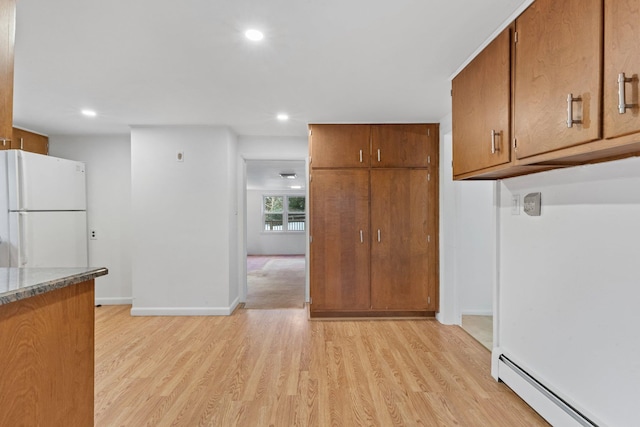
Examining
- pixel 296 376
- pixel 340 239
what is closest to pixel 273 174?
pixel 340 239

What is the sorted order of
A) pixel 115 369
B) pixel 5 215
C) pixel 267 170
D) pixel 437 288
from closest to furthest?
pixel 115 369, pixel 5 215, pixel 437 288, pixel 267 170

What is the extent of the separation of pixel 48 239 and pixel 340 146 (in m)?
Result: 3.47

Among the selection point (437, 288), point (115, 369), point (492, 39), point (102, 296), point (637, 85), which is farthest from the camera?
point (102, 296)

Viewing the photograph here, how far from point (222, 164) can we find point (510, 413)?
355 cm

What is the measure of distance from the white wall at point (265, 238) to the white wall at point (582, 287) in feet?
27.0

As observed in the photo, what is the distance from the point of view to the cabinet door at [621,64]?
3.49 ft

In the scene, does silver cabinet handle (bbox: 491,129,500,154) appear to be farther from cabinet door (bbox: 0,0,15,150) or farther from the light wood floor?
cabinet door (bbox: 0,0,15,150)

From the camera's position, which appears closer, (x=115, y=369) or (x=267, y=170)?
(x=115, y=369)

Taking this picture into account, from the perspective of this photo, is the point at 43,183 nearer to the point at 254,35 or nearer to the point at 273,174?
the point at 254,35

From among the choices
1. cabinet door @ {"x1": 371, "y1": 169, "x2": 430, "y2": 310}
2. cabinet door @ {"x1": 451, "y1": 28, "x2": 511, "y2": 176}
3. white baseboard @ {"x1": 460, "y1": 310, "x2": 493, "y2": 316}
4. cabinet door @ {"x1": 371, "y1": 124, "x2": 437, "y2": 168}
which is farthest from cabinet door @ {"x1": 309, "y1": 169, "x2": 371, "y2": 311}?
cabinet door @ {"x1": 451, "y1": 28, "x2": 511, "y2": 176}

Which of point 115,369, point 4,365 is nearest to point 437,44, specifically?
point 4,365

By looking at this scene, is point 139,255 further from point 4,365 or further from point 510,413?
point 510,413

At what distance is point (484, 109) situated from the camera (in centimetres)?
199

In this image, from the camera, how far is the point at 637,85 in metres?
1.06
